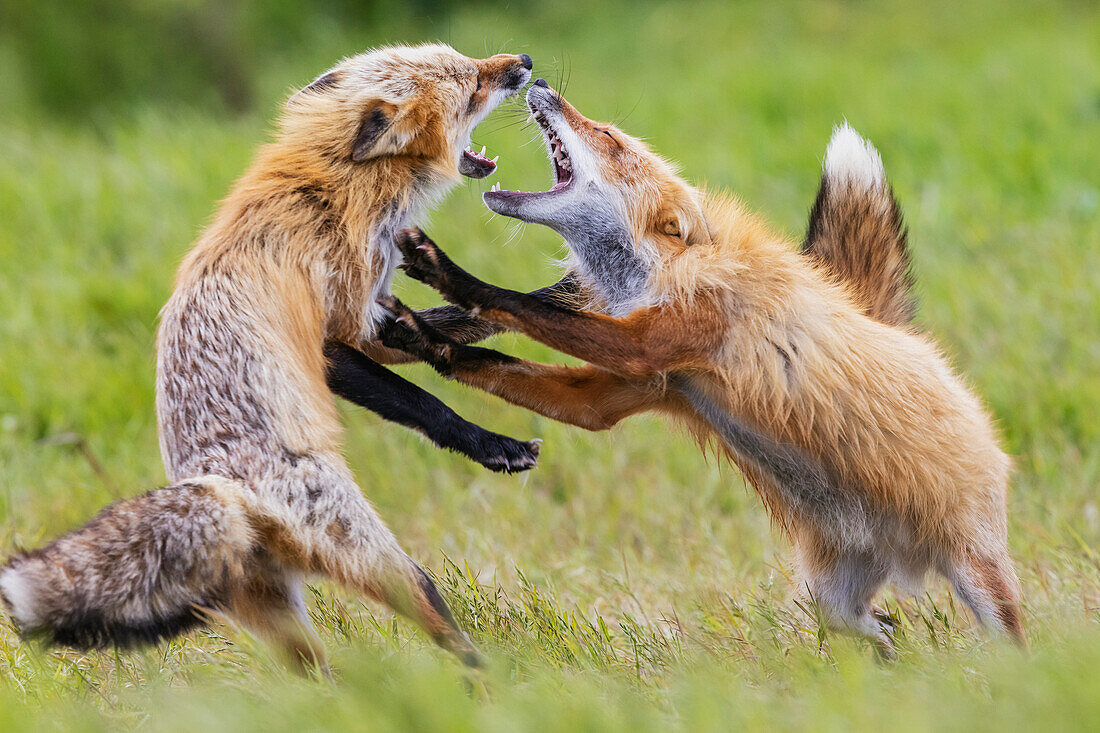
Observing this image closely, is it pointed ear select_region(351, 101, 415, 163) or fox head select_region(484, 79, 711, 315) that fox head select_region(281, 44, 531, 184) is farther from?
fox head select_region(484, 79, 711, 315)

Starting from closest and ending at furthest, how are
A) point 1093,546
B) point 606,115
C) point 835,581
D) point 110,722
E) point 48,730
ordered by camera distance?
point 48,730, point 110,722, point 835,581, point 1093,546, point 606,115

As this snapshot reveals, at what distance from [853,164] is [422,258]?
6.75 ft

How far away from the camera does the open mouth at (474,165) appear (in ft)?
14.7

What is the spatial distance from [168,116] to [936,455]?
10.2 meters

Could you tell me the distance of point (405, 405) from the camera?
390 cm

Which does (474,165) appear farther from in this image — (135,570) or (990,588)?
(990,588)

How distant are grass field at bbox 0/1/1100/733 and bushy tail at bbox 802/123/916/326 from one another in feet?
3.53

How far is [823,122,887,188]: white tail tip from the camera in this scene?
461cm

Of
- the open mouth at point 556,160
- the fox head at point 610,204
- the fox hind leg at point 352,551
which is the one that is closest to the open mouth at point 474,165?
the open mouth at point 556,160

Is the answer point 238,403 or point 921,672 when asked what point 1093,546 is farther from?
point 238,403

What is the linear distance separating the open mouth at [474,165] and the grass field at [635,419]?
1.57 ft

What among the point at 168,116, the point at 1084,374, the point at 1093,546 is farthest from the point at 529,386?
the point at 168,116

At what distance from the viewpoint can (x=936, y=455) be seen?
3.94 meters

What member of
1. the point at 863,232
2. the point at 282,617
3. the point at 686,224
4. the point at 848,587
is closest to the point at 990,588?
the point at 848,587
